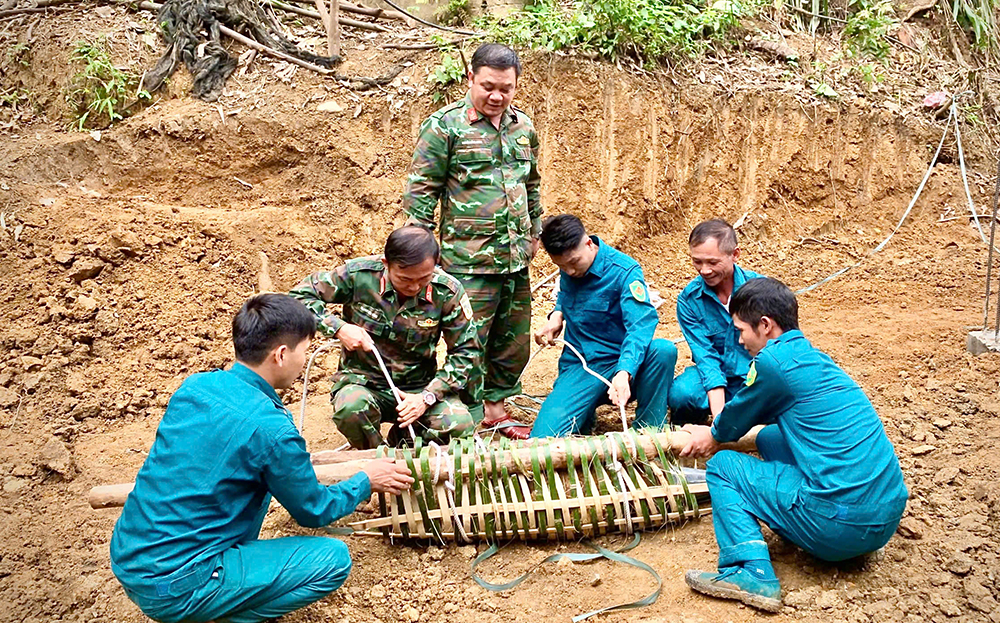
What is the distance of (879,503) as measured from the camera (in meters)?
3.03

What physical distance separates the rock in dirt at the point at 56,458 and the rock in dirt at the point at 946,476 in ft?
13.8

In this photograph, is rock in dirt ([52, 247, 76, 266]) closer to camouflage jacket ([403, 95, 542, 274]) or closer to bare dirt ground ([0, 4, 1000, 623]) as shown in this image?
bare dirt ground ([0, 4, 1000, 623])

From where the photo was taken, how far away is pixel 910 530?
3.46 m

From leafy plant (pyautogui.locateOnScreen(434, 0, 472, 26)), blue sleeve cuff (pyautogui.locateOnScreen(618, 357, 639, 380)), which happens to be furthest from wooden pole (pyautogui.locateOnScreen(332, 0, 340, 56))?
blue sleeve cuff (pyautogui.locateOnScreen(618, 357, 639, 380))

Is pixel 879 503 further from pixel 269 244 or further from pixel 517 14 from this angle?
pixel 517 14

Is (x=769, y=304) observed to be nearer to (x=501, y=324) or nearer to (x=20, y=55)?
(x=501, y=324)

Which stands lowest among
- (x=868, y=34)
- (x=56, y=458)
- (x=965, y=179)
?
(x=56, y=458)

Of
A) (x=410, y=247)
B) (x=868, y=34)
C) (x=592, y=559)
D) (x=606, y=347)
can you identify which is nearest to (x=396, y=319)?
(x=410, y=247)

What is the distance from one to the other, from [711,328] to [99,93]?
5129mm

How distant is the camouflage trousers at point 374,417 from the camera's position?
152 inches

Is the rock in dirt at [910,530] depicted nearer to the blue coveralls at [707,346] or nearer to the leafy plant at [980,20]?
the blue coveralls at [707,346]

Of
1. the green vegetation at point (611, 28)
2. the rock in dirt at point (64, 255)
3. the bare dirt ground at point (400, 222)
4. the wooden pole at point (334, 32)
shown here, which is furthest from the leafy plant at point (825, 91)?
the rock in dirt at point (64, 255)

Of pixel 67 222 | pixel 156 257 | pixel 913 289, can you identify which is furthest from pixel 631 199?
pixel 67 222

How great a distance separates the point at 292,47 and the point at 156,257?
7.27ft
